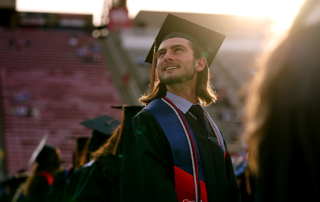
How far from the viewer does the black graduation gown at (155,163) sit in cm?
174

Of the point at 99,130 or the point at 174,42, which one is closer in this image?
the point at 174,42

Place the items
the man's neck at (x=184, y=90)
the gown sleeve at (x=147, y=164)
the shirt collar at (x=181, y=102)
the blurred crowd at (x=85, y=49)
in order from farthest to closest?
the blurred crowd at (x=85, y=49), the man's neck at (x=184, y=90), the shirt collar at (x=181, y=102), the gown sleeve at (x=147, y=164)

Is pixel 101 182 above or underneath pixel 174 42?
underneath

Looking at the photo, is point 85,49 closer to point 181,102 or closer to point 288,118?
point 181,102

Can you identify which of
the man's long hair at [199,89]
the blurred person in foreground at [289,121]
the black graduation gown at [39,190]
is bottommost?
the black graduation gown at [39,190]

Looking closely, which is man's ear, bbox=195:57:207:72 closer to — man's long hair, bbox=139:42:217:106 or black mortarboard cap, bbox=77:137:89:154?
man's long hair, bbox=139:42:217:106

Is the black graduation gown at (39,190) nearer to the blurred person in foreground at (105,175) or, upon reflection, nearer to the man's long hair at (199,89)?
the blurred person in foreground at (105,175)

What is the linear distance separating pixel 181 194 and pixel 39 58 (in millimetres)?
23364

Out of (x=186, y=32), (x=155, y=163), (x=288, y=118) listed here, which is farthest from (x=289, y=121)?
(x=186, y=32)

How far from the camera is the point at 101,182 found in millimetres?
2811

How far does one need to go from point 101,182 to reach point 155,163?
1.16m

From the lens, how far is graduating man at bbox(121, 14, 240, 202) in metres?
1.79

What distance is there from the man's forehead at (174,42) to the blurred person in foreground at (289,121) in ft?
4.50

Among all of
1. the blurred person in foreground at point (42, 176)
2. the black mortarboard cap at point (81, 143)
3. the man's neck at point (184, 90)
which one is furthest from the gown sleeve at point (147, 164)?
the blurred person in foreground at point (42, 176)
